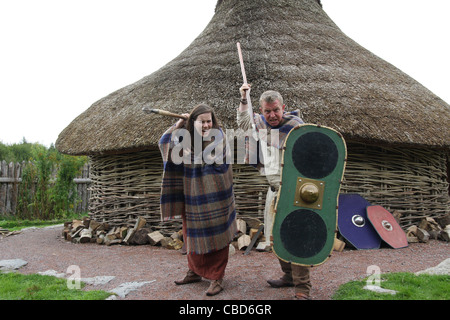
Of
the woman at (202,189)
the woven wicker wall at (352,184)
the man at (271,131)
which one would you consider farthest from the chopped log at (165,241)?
the man at (271,131)

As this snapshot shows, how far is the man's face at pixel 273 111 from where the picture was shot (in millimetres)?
2727

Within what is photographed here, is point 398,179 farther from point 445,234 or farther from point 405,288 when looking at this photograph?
point 405,288

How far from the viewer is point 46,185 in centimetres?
958

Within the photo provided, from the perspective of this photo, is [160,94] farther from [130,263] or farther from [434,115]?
[434,115]

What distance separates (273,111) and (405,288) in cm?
166

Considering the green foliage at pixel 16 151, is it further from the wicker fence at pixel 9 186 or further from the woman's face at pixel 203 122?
the woman's face at pixel 203 122

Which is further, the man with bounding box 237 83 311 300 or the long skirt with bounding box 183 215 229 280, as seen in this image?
the long skirt with bounding box 183 215 229 280

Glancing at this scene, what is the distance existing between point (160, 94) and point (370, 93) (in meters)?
3.34

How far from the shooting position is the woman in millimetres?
2797

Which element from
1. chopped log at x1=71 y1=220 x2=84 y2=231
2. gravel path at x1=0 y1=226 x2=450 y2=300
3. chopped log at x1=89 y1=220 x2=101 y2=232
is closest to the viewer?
gravel path at x1=0 y1=226 x2=450 y2=300

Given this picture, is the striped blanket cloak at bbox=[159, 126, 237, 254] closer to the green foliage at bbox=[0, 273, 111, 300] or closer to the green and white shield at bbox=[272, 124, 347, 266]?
the green and white shield at bbox=[272, 124, 347, 266]

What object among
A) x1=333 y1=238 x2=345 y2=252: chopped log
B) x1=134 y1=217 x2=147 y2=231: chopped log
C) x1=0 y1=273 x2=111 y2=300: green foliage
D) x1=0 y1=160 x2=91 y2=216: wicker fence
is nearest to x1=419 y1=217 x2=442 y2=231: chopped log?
x1=333 y1=238 x2=345 y2=252: chopped log

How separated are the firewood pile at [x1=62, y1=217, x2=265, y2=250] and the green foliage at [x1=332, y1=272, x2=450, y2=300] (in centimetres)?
180

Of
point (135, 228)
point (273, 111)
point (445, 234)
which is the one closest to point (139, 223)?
point (135, 228)
